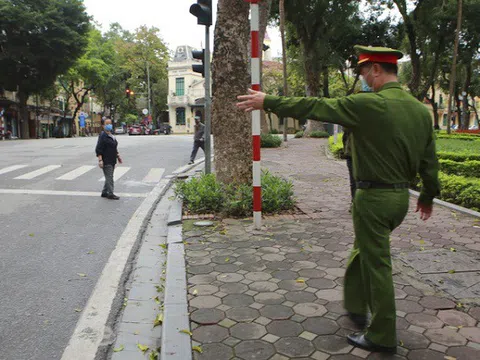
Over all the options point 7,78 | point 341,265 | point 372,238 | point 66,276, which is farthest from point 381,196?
point 7,78

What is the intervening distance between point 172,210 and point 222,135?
4.71ft

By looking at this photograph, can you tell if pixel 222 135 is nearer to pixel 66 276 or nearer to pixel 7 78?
pixel 66 276

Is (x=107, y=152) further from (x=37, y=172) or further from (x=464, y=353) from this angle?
(x=464, y=353)

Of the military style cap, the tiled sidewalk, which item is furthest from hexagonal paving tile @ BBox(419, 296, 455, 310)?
the military style cap

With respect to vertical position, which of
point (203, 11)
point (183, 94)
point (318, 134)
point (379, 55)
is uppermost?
point (183, 94)

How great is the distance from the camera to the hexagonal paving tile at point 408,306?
11.5 feet

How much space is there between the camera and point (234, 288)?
396 cm

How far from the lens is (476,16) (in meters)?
27.7

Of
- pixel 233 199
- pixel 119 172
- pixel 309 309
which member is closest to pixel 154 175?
pixel 119 172

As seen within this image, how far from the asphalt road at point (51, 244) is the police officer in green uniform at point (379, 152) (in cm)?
211

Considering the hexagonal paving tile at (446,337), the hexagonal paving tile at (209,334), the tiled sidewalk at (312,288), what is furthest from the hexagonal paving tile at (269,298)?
the hexagonal paving tile at (446,337)

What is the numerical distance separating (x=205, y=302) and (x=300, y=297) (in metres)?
0.78

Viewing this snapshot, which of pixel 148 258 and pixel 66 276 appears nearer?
pixel 66 276

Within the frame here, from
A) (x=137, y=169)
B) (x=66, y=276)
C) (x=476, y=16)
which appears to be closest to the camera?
(x=66, y=276)
